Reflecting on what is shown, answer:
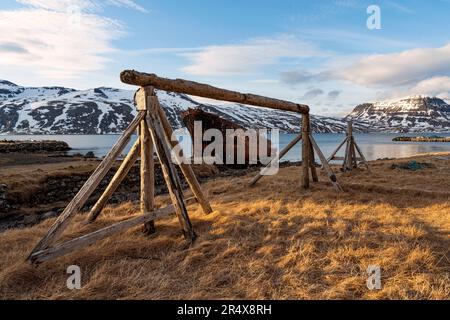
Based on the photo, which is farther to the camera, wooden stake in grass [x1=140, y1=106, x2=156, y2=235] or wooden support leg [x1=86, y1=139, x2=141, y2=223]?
wooden support leg [x1=86, y1=139, x2=141, y2=223]

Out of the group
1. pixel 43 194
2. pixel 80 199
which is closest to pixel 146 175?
pixel 80 199

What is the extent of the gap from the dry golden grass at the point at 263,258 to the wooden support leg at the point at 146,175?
62cm

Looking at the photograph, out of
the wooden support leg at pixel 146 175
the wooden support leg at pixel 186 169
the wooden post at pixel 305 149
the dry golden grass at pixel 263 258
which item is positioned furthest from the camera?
the wooden post at pixel 305 149

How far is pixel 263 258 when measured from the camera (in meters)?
5.60

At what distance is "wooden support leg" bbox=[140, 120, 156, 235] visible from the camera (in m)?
7.05

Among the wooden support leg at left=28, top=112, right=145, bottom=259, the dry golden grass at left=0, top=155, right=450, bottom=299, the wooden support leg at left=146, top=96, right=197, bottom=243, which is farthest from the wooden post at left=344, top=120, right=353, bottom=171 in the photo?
the wooden support leg at left=28, top=112, right=145, bottom=259

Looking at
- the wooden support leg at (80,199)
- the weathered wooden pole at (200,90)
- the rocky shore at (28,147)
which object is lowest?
the wooden support leg at (80,199)

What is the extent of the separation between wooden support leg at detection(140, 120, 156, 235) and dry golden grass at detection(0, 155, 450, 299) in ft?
2.02

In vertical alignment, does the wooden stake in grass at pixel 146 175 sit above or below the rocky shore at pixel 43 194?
above

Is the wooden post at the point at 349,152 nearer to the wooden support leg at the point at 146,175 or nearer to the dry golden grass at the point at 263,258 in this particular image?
the dry golden grass at the point at 263,258

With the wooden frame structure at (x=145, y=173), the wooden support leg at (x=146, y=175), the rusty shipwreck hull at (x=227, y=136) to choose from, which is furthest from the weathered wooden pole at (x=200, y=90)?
the rusty shipwreck hull at (x=227, y=136)

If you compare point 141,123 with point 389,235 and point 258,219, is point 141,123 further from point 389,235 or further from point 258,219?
point 389,235

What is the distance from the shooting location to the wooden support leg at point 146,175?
23.1ft

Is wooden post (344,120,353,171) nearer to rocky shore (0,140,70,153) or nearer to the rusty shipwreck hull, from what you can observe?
the rusty shipwreck hull
